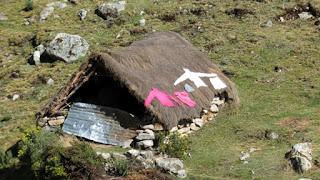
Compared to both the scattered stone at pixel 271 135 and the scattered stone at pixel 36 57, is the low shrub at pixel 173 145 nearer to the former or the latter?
the scattered stone at pixel 271 135

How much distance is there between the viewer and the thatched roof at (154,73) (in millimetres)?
17266

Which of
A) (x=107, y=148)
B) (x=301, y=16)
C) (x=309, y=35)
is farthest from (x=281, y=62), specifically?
(x=107, y=148)

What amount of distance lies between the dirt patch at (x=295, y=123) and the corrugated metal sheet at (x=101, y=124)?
4.18 meters

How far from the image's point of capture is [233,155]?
1611 cm

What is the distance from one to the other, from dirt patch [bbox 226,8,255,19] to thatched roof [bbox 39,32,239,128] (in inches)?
269

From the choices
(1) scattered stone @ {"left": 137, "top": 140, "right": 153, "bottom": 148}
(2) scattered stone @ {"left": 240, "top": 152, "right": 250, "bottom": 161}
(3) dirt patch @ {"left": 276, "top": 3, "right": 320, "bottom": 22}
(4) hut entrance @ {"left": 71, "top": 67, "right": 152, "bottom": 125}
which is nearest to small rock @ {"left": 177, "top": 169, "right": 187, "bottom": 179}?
(2) scattered stone @ {"left": 240, "top": 152, "right": 250, "bottom": 161}

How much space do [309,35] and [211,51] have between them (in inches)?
154

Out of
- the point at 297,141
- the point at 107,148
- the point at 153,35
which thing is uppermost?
the point at 153,35

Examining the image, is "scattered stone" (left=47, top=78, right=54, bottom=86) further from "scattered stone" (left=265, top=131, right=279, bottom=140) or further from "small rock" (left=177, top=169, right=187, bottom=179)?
"small rock" (left=177, top=169, right=187, bottom=179)

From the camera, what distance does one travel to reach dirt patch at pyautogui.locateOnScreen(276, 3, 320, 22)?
26219mm

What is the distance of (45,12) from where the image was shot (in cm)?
2934

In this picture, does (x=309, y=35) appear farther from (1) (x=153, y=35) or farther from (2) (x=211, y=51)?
→ (1) (x=153, y=35)

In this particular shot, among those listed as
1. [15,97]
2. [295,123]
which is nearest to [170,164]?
[295,123]

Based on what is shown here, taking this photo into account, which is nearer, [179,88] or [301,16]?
[179,88]
